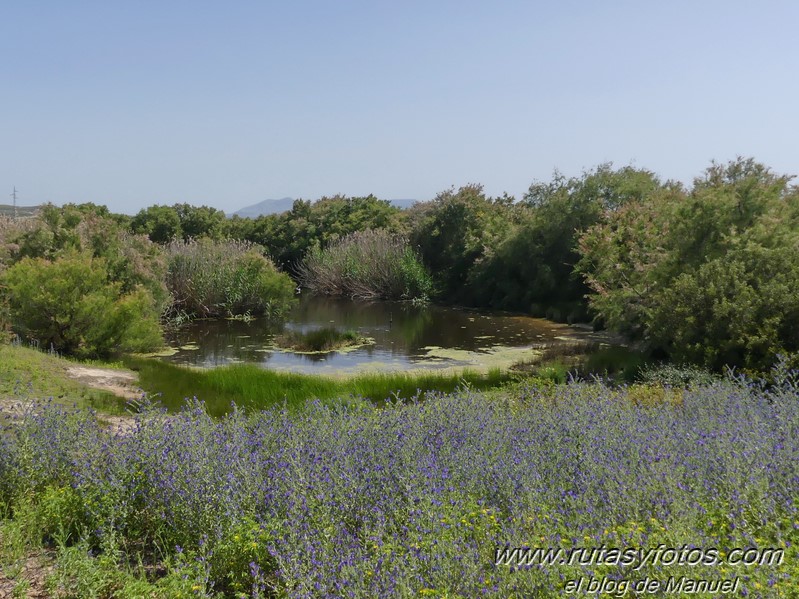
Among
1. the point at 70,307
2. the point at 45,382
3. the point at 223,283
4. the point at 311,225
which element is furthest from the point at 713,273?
the point at 311,225

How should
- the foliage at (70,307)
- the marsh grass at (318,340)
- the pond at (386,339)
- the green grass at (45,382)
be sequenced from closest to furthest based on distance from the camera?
1. the green grass at (45,382)
2. the foliage at (70,307)
3. the pond at (386,339)
4. the marsh grass at (318,340)

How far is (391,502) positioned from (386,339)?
17422 mm

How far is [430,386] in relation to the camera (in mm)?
13703

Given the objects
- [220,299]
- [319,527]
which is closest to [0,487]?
[319,527]

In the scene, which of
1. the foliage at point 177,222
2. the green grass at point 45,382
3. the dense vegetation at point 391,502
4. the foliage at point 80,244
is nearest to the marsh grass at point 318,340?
the foliage at point 80,244

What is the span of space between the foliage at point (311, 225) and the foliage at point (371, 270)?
11.5 feet

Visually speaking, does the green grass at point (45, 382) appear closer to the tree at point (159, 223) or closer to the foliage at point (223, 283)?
the foliage at point (223, 283)

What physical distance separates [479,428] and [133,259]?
17.2 m

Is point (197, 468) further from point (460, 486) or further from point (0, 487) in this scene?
point (0, 487)

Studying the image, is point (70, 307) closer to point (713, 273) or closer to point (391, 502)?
point (713, 273)

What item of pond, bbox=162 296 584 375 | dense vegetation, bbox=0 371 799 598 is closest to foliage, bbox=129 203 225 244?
pond, bbox=162 296 584 375

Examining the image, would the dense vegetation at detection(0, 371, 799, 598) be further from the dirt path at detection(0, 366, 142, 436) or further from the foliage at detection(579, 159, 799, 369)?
the dirt path at detection(0, 366, 142, 436)

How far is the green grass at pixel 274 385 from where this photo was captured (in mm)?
12719

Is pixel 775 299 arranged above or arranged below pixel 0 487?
above
